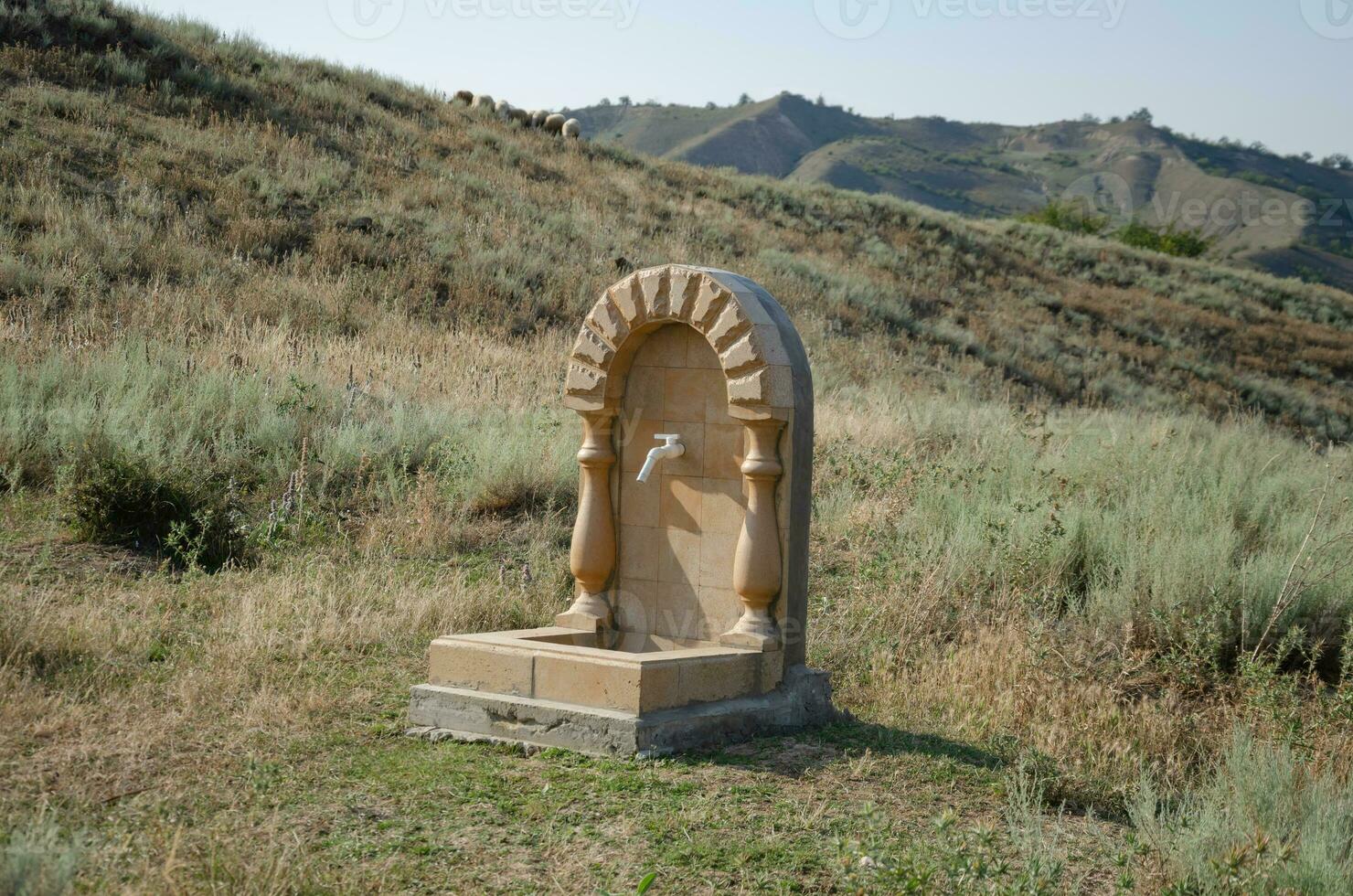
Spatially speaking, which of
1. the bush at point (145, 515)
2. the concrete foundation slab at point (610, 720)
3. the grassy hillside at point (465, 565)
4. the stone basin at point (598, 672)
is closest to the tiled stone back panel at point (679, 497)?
the stone basin at point (598, 672)

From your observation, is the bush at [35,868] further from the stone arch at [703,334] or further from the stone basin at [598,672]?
the stone arch at [703,334]

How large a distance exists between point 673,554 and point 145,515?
4.19 meters

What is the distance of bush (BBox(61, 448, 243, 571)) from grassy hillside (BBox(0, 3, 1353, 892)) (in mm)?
30

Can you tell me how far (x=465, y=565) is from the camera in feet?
29.5

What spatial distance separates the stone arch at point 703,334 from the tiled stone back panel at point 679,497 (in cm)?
18

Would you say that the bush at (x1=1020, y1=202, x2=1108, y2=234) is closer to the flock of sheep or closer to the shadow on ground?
the flock of sheep

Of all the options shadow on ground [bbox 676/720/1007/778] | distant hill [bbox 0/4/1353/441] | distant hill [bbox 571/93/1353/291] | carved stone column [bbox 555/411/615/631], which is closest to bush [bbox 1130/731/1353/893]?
shadow on ground [bbox 676/720/1007/778]

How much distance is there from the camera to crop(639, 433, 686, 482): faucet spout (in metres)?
6.23

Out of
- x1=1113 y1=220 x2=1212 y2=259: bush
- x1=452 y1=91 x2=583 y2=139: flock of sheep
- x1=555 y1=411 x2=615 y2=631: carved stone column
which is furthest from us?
x1=1113 y1=220 x2=1212 y2=259: bush

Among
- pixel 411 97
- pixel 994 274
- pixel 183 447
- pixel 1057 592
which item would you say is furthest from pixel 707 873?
pixel 994 274

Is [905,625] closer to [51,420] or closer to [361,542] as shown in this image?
[361,542]

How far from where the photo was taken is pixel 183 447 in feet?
31.2

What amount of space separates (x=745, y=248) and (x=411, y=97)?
8.42 m

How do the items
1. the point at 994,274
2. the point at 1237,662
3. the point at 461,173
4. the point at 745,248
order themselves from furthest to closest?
the point at 994,274, the point at 745,248, the point at 461,173, the point at 1237,662
